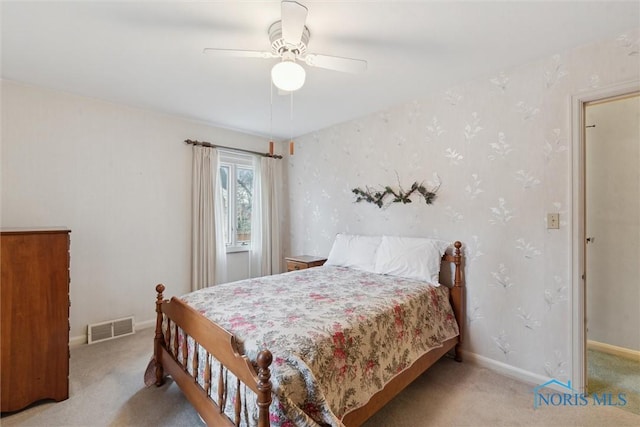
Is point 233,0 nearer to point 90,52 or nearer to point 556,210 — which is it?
point 90,52

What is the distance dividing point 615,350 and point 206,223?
4.38m

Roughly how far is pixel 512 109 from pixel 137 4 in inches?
105

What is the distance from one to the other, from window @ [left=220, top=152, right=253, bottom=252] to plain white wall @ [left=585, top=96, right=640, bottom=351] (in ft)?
12.5

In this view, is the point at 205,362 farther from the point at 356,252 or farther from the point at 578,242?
the point at 578,242

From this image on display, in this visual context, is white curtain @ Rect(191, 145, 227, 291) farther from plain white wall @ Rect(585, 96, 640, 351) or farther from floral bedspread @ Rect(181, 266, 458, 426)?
plain white wall @ Rect(585, 96, 640, 351)

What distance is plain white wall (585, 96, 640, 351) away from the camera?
8.74 ft

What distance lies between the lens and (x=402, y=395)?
208 cm

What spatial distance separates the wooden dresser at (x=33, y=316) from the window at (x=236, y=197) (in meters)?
1.96

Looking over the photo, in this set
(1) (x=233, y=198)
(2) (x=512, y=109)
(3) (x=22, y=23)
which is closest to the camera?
(3) (x=22, y=23)

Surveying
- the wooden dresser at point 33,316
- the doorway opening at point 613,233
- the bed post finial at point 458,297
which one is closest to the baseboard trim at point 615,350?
the doorway opening at point 613,233

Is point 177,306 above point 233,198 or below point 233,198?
below

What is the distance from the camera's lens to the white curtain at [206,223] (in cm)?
358

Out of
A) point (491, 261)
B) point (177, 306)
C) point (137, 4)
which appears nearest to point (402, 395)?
point (491, 261)

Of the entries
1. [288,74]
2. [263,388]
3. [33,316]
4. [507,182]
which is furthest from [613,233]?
[33,316]
